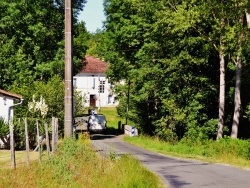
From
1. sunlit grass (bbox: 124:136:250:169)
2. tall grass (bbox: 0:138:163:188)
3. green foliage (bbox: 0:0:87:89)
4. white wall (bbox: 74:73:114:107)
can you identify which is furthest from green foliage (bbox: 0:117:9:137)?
white wall (bbox: 74:73:114:107)

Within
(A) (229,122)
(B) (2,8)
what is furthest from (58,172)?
(B) (2,8)

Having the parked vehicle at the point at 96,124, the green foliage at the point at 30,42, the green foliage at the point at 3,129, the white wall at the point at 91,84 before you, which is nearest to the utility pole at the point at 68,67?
the green foliage at the point at 3,129

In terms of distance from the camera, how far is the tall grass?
11.9 meters

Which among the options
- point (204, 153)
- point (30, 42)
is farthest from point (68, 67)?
point (30, 42)

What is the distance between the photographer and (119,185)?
11.3 metres

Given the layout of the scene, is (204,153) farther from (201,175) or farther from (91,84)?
(91,84)

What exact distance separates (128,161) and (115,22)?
113ft

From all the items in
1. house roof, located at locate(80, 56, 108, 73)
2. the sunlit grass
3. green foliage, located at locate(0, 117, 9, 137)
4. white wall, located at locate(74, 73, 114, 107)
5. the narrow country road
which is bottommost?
the sunlit grass

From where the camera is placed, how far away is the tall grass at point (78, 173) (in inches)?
469

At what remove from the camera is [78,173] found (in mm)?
13195

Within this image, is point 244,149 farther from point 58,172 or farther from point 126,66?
point 126,66

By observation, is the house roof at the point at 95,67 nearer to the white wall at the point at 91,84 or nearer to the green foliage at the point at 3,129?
the white wall at the point at 91,84

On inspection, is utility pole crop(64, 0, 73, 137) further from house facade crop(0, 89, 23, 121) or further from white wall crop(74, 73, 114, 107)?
white wall crop(74, 73, 114, 107)

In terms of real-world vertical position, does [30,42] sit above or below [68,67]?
above
